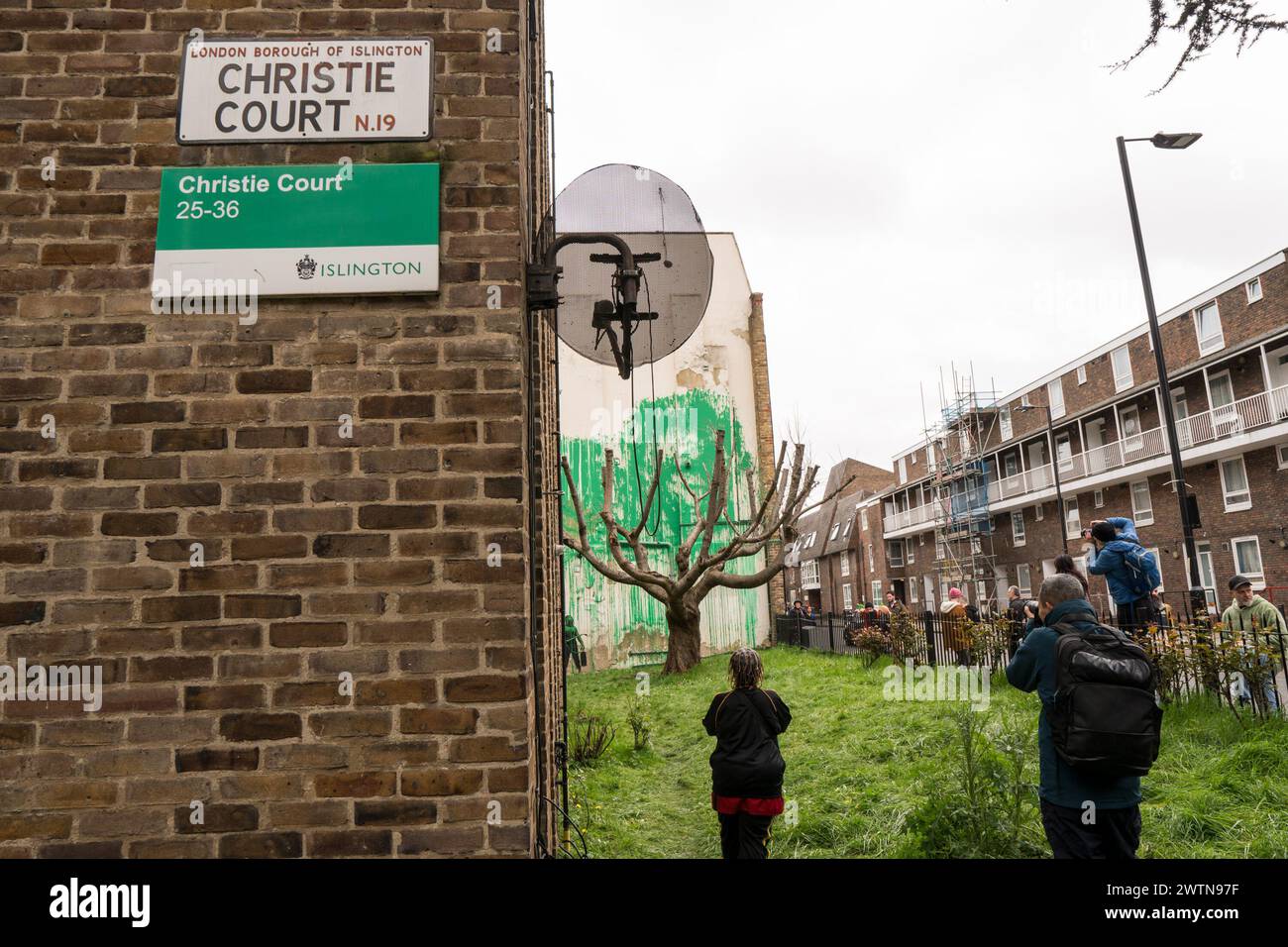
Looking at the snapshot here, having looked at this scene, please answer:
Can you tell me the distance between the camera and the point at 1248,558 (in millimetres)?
Result: 24234

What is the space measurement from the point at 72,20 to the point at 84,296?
1.01m

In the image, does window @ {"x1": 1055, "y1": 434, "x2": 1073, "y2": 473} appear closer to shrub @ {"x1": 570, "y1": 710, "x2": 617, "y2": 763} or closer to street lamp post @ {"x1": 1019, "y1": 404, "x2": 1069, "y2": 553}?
street lamp post @ {"x1": 1019, "y1": 404, "x2": 1069, "y2": 553}

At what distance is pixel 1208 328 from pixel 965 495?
1502cm

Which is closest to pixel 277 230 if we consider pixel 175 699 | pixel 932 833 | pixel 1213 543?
pixel 175 699

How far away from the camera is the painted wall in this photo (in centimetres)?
2161

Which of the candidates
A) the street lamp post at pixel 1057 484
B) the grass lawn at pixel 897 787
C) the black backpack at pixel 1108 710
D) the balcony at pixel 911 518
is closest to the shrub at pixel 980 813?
the grass lawn at pixel 897 787

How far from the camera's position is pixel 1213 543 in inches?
1006

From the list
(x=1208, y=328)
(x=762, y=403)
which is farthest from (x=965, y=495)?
(x=762, y=403)

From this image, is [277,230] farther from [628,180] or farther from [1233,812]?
[1233,812]

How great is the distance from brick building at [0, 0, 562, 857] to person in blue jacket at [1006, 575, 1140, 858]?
2.66m

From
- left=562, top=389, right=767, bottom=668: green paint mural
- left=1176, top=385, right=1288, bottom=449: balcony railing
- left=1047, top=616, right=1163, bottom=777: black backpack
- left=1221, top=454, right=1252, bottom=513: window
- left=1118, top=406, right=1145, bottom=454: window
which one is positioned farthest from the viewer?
left=1118, top=406, right=1145, bottom=454: window

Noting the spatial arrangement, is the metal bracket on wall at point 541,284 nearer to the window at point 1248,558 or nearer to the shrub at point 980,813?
the shrub at point 980,813

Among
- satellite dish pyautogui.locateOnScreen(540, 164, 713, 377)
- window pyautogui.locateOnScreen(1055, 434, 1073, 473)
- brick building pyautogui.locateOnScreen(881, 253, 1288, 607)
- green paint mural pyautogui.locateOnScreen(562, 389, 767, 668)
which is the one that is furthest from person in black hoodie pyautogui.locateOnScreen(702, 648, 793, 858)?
window pyautogui.locateOnScreen(1055, 434, 1073, 473)

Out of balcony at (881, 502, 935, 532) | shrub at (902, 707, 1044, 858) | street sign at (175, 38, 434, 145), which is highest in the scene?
balcony at (881, 502, 935, 532)
